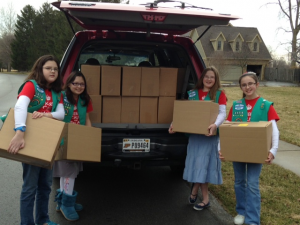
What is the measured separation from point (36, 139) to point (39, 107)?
0.34m

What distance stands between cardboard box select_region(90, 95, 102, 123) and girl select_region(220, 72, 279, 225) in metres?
1.45

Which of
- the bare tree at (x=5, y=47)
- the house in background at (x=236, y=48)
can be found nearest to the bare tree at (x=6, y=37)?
the bare tree at (x=5, y=47)

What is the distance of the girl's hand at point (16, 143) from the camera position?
8.02 feet

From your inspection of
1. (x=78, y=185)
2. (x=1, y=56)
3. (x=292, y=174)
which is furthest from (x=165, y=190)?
(x=1, y=56)

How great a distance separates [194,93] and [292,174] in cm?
228

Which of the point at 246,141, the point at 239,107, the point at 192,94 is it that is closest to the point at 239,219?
the point at 246,141

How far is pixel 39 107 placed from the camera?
2775mm

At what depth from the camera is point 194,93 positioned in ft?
11.6

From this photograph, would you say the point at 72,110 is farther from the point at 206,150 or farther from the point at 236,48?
the point at 236,48

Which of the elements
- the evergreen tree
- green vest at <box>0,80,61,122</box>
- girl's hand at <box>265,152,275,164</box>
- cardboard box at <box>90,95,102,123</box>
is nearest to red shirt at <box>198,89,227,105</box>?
girl's hand at <box>265,152,275,164</box>

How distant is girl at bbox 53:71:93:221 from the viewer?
318cm

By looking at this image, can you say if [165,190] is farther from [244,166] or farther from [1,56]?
[1,56]

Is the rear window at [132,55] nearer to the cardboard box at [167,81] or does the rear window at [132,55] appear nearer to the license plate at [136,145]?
the cardboard box at [167,81]

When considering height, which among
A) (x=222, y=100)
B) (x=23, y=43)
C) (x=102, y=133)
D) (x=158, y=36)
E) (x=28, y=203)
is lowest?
(x=28, y=203)
